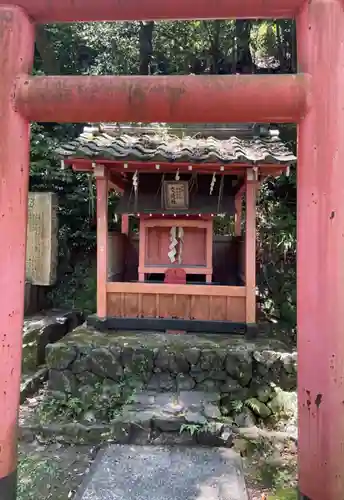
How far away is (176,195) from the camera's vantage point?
673 cm

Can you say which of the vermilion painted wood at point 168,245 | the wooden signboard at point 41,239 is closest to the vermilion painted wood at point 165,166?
the vermilion painted wood at point 168,245

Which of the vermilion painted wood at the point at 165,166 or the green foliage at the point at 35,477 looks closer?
the green foliage at the point at 35,477

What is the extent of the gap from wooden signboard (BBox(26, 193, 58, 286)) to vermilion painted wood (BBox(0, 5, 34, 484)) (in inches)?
224

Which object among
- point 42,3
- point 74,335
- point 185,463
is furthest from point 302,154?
point 74,335

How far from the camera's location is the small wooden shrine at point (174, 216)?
627 centimetres

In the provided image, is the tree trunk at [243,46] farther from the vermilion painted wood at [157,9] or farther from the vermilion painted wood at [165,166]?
the vermilion painted wood at [157,9]

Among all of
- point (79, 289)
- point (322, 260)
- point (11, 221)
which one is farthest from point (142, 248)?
point (79, 289)

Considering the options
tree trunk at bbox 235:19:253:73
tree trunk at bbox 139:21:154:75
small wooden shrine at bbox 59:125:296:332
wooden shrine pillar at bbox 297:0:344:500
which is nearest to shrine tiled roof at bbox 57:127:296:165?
small wooden shrine at bbox 59:125:296:332

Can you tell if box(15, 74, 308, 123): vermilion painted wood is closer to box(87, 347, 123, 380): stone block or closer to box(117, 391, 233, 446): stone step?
box(117, 391, 233, 446): stone step

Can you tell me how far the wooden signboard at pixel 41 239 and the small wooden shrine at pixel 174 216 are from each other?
57.1 inches

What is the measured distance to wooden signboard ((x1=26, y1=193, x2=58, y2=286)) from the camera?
799cm

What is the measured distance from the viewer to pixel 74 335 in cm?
651

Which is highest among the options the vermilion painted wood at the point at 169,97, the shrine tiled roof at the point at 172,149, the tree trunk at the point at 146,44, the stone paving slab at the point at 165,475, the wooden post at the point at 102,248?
the tree trunk at the point at 146,44

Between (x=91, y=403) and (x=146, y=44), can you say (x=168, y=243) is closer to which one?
(x=91, y=403)
